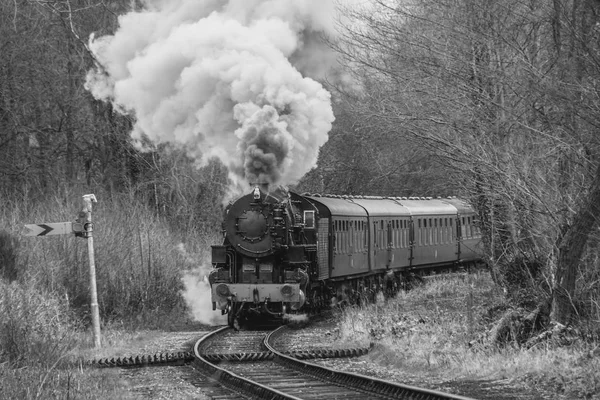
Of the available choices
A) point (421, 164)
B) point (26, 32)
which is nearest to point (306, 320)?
point (421, 164)

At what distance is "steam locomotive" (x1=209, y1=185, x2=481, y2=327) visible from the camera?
16938 millimetres

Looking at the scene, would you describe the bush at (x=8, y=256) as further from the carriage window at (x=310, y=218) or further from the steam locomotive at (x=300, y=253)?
the carriage window at (x=310, y=218)

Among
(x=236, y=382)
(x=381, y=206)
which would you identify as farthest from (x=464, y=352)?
(x=381, y=206)

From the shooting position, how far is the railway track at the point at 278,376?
969 cm

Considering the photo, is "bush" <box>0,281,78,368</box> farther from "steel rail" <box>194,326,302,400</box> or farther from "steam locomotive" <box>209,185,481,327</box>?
"steam locomotive" <box>209,185,481,327</box>

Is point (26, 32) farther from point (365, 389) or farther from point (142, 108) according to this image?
point (365, 389)

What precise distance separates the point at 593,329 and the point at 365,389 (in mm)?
2896

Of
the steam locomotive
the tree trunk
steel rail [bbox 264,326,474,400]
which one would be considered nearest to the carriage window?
the steam locomotive

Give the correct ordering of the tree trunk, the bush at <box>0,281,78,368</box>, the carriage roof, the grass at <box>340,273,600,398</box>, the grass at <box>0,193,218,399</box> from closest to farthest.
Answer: the grass at <box>340,273,600,398</box>, the grass at <box>0,193,218,399</box>, the bush at <box>0,281,78,368</box>, the tree trunk, the carriage roof

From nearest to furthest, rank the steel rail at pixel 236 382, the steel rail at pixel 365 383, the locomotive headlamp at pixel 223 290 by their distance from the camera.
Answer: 1. the steel rail at pixel 365 383
2. the steel rail at pixel 236 382
3. the locomotive headlamp at pixel 223 290

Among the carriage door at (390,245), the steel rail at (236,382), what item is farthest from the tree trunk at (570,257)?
the carriage door at (390,245)

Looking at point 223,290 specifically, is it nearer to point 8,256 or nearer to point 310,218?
point 310,218

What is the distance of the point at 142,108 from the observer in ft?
57.7

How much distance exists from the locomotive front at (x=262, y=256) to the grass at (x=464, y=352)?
125 centimetres
